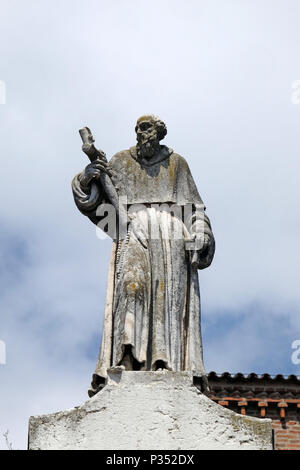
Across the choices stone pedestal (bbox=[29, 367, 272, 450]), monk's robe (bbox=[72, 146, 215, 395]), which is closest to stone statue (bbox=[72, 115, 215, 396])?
monk's robe (bbox=[72, 146, 215, 395])

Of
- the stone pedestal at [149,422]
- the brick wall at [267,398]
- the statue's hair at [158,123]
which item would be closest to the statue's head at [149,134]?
the statue's hair at [158,123]

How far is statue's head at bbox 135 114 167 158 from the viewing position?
48.3ft

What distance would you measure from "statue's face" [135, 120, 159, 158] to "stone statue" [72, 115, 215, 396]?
1 centimetres

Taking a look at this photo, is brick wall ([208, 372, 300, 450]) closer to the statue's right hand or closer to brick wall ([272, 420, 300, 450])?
brick wall ([272, 420, 300, 450])

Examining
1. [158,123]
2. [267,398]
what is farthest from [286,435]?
[158,123]

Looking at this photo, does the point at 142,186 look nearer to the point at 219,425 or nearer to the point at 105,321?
the point at 105,321

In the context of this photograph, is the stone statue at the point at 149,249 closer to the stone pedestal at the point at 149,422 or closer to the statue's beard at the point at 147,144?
the statue's beard at the point at 147,144

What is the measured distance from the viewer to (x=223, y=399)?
3097 cm

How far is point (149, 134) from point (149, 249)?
135 centimetres

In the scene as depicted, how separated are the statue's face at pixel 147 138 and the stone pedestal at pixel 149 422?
8.77 feet

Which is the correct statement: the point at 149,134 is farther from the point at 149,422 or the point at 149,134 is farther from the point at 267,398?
the point at 267,398

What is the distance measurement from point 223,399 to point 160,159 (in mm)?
16869
